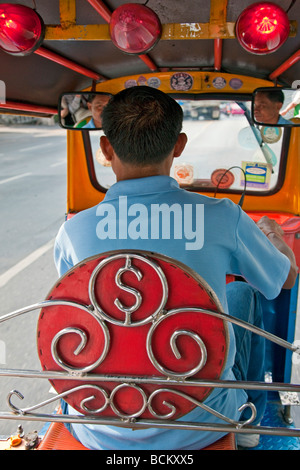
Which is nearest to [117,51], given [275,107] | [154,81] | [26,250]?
[154,81]

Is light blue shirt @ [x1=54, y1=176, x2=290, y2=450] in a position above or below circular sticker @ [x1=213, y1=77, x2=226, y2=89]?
below

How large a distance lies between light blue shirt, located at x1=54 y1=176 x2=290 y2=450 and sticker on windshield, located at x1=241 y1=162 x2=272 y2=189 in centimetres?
152

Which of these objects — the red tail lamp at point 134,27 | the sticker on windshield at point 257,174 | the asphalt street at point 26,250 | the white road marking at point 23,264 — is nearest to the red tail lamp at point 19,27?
the red tail lamp at point 134,27

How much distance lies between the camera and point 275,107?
2311 mm

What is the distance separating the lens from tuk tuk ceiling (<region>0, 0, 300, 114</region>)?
4.53 ft

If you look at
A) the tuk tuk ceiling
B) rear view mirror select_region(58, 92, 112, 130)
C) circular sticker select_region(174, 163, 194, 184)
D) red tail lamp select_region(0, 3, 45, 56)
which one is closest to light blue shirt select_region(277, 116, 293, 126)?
the tuk tuk ceiling

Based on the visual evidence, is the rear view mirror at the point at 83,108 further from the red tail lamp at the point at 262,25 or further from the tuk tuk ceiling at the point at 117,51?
the red tail lamp at the point at 262,25

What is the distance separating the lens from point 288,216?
2.66 metres

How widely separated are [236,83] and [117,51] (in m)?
0.81

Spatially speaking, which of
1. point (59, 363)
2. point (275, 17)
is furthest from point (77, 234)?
point (275, 17)

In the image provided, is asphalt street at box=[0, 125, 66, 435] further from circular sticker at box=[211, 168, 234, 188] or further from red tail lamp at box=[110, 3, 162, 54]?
circular sticker at box=[211, 168, 234, 188]

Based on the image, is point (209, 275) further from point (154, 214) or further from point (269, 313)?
point (269, 313)

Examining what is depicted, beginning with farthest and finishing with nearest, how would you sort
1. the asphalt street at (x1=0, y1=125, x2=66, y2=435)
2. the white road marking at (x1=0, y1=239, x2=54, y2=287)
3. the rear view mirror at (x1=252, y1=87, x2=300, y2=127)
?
the white road marking at (x1=0, y1=239, x2=54, y2=287) → the asphalt street at (x1=0, y1=125, x2=66, y2=435) → the rear view mirror at (x1=252, y1=87, x2=300, y2=127)
